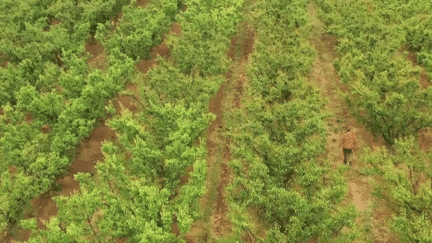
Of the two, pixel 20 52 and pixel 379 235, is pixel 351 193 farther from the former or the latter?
pixel 20 52

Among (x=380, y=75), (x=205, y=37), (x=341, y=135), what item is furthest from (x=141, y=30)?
(x=380, y=75)

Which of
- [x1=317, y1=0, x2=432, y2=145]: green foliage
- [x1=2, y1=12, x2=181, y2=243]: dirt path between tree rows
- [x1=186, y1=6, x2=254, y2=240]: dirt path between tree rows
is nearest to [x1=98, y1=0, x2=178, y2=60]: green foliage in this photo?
[x1=2, y1=12, x2=181, y2=243]: dirt path between tree rows

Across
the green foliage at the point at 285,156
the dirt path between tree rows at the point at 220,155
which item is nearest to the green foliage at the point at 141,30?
the dirt path between tree rows at the point at 220,155

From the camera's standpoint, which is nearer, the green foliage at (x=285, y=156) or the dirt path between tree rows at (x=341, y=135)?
the green foliage at (x=285, y=156)

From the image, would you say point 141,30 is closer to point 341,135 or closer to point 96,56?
point 96,56

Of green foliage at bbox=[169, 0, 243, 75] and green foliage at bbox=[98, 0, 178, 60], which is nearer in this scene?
green foliage at bbox=[169, 0, 243, 75]

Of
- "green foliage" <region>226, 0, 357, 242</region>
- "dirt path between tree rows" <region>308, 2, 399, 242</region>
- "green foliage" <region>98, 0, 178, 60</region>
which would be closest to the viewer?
"green foliage" <region>226, 0, 357, 242</region>

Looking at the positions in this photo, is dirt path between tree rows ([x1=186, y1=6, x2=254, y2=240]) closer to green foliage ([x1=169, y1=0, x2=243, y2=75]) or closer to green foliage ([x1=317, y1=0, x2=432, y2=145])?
green foliage ([x1=169, y1=0, x2=243, y2=75])

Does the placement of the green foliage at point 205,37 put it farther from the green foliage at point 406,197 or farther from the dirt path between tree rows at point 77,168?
the green foliage at point 406,197

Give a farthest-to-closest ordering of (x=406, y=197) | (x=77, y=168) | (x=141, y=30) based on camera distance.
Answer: (x=141, y=30) → (x=77, y=168) → (x=406, y=197)
